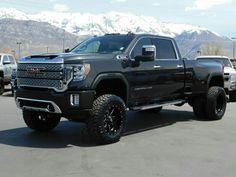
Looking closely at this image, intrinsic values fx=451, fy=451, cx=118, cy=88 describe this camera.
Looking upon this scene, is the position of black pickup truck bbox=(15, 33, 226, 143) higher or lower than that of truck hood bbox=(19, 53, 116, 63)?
lower

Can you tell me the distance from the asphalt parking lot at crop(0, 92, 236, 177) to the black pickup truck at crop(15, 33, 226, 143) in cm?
47

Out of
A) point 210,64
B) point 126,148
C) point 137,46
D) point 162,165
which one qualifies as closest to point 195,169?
point 162,165

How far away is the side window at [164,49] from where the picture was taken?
9.86 meters

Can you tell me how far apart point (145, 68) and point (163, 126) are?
6.00 ft

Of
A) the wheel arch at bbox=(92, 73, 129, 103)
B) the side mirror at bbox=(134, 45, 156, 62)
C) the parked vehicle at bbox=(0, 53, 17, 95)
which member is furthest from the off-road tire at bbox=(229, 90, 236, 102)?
the parked vehicle at bbox=(0, 53, 17, 95)

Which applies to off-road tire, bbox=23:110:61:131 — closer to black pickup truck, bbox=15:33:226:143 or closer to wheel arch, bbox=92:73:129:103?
black pickup truck, bbox=15:33:226:143

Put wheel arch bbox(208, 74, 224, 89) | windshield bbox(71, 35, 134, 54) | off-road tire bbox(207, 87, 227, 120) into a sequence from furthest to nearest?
wheel arch bbox(208, 74, 224, 89) < off-road tire bbox(207, 87, 227, 120) < windshield bbox(71, 35, 134, 54)

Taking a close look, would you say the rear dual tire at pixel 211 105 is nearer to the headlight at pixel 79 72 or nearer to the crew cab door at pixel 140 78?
the crew cab door at pixel 140 78

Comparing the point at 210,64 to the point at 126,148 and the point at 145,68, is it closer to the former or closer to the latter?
the point at 145,68

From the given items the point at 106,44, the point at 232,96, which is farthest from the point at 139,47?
the point at 232,96

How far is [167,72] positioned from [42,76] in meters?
3.04

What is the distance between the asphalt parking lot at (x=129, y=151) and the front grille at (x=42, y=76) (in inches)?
41.2

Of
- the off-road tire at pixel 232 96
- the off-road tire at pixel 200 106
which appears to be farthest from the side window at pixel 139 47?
the off-road tire at pixel 232 96

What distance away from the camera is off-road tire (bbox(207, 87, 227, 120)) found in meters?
11.1
